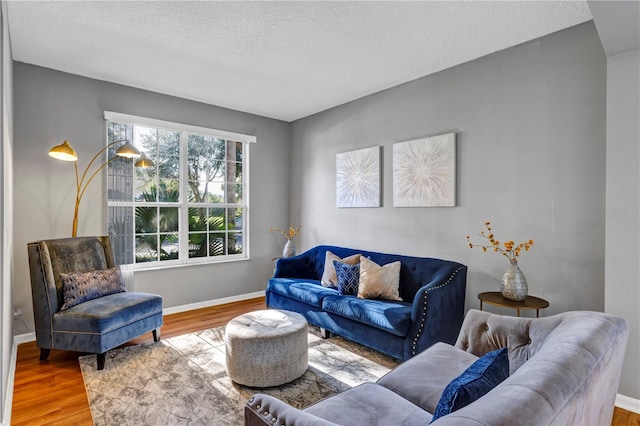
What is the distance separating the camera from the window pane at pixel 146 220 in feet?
13.7

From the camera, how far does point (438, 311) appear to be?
281 centimetres

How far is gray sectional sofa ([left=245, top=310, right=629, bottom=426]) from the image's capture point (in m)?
0.88

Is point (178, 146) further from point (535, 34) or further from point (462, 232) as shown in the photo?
point (535, 34)

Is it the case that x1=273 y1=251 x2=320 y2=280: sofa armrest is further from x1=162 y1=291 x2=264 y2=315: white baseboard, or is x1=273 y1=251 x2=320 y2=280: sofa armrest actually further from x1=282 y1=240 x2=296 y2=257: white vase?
x1=162 y1=291 x2=264 y2=315: white baseboard

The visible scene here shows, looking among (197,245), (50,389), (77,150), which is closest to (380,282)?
(197,245)

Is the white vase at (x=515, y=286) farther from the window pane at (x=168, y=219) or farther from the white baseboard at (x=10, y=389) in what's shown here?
the window pane at (x=168, y=219)

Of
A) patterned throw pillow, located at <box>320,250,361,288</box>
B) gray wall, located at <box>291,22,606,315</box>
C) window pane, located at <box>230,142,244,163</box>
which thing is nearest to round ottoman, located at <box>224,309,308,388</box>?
patterned throw pillow, located at <box>320,250,361,288</box>

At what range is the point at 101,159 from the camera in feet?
12.6

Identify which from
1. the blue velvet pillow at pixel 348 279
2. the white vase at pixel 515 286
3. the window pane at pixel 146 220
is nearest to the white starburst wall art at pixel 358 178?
the blue velvet pillow at pixel 348 279

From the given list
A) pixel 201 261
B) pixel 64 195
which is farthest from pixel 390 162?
Answer: pixel 64 195

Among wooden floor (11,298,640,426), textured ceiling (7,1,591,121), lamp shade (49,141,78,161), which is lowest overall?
wooden floor (11,298,640,426)

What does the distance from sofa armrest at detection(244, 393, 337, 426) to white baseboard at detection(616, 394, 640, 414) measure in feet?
7.85

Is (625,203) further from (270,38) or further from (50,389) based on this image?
(50,389)

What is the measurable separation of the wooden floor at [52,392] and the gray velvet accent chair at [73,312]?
0.53 feet
